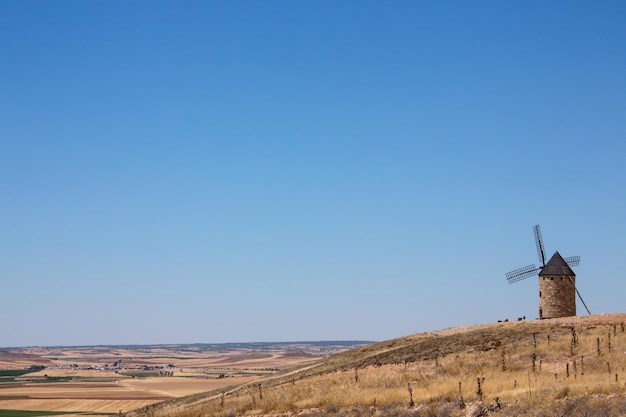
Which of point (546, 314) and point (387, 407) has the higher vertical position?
point (546, 314)

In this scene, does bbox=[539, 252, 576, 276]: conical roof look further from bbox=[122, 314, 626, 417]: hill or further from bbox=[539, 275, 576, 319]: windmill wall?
bbox=[122, 314, 626, 417]: hill

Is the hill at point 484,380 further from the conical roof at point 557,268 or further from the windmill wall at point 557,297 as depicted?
the conical roof at point 557,268

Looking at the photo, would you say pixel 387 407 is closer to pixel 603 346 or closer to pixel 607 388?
pixel 607 388

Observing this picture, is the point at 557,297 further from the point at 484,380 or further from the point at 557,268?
the point at 484,380

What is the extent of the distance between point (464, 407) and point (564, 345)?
11.4m

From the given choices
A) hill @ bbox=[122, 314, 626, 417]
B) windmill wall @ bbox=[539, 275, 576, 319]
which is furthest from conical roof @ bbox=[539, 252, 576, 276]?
hill @ bbox=[122, 314, 626, 417]

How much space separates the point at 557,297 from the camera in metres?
47.8

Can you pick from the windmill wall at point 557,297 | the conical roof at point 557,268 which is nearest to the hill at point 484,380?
the windmill wall at point 557,297

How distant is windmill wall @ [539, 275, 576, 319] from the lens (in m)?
47.7

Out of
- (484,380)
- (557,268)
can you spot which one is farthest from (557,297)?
(484,380)

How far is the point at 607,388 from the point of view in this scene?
21.6 metres

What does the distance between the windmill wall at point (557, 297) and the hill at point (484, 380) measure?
5710 mm

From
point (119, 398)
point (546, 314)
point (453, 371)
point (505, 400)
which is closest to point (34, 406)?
point (119, 398)

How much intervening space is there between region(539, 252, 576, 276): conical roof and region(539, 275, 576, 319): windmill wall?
274 mm
